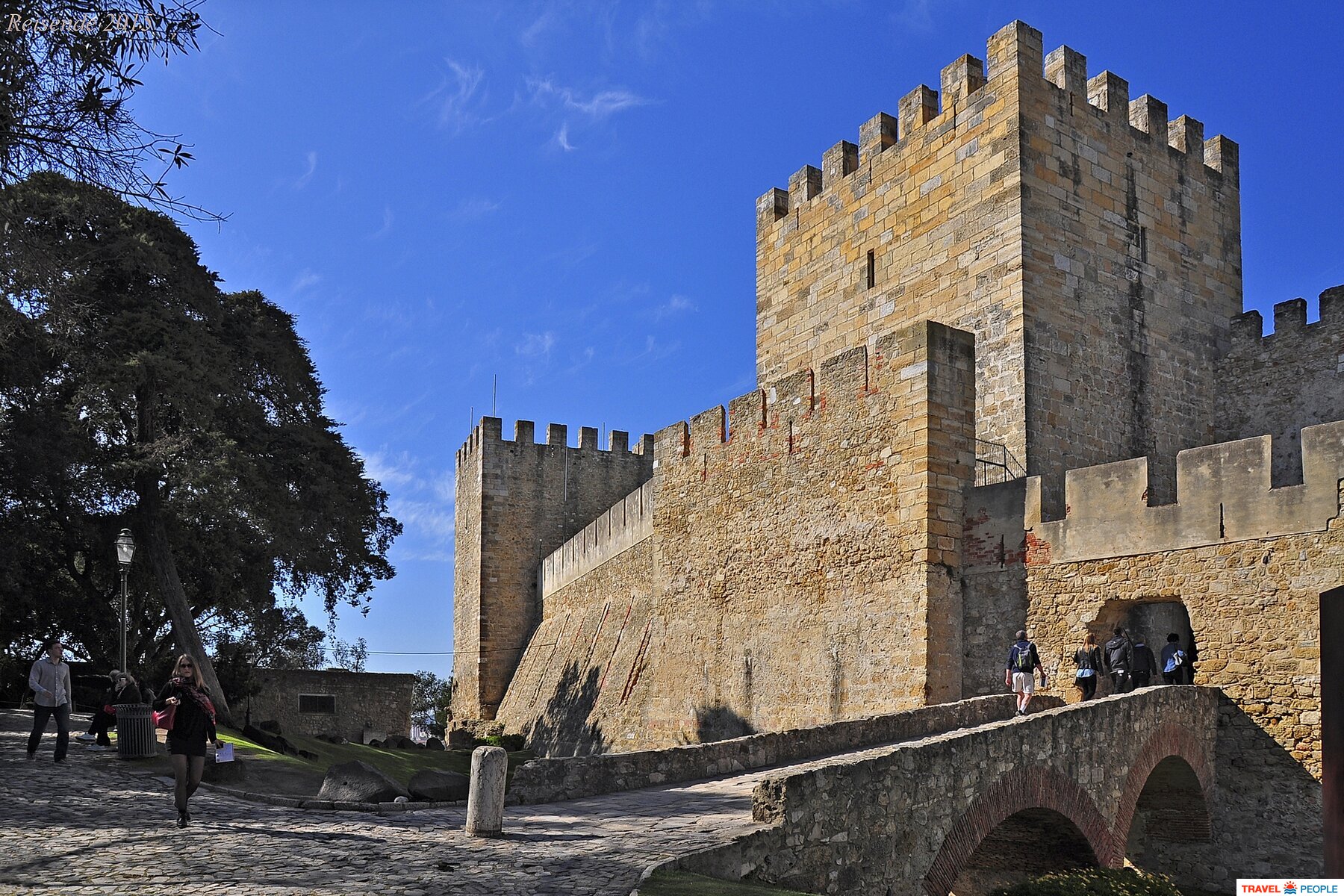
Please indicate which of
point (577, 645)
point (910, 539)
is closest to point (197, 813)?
point (910, 539)

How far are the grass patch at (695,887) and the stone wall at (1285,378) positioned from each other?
467 inches

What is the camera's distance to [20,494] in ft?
58.8

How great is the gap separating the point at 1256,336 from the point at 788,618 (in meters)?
7.86

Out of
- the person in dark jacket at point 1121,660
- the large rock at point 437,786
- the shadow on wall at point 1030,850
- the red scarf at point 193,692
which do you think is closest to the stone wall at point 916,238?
the person in dark jacket at point 1121,660

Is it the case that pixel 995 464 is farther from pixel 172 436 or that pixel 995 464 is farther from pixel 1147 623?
pixel 172 436

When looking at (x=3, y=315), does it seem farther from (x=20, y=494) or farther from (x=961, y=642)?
(x=961, y=642)

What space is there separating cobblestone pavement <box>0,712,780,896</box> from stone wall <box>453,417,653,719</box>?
71.3 ft

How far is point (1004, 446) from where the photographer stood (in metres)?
15.0

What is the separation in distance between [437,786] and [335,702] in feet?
66.8

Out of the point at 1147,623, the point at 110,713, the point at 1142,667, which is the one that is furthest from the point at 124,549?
the point at 1147,623

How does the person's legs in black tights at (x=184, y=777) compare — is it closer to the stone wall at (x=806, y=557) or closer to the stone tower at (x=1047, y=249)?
the stone wall at (x=806, y=557)

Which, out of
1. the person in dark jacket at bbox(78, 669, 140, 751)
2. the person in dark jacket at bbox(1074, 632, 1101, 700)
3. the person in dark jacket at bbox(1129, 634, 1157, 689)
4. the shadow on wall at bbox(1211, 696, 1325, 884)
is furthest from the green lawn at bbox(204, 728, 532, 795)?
the shadow on wall at bbox(1211, 696, 1325, 884)

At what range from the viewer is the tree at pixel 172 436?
17.0m

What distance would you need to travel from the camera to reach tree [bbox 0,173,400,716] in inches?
671
